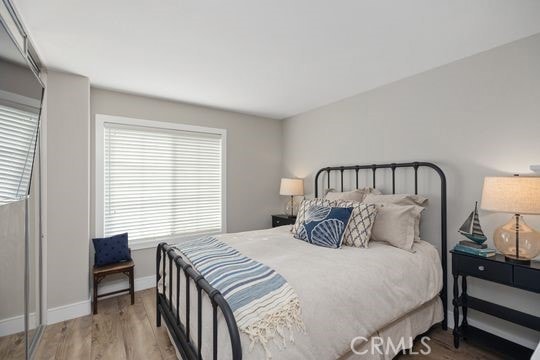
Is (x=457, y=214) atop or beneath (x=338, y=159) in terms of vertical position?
beneath

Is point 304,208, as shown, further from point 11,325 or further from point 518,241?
point 11,325

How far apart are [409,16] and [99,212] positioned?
353 centimetres

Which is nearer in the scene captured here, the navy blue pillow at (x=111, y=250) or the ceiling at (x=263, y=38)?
the ceiling at (x=263, y=38)


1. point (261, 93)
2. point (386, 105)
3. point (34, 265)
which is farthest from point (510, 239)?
point (34, 265)

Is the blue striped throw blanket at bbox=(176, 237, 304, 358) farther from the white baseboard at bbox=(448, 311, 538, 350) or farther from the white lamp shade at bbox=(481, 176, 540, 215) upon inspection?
the white baseboard at bbox=(448, 311, 538, 350)

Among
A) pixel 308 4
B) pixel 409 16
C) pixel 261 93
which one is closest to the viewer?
pixel 308 4

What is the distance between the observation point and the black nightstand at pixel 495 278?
1.71 m

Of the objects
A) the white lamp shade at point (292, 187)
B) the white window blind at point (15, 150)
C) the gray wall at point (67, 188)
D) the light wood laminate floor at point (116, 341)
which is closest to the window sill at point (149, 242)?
the gray wall at point (67, 188)

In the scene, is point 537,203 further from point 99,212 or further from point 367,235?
point 99,212

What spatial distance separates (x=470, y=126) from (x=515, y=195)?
32.0 inches

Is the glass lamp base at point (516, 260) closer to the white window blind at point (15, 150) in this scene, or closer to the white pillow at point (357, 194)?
the white pillow at point (357, 194)

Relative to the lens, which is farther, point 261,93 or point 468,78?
point 261,93

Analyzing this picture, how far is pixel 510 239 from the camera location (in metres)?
1.86

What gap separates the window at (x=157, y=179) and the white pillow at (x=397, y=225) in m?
2.34
